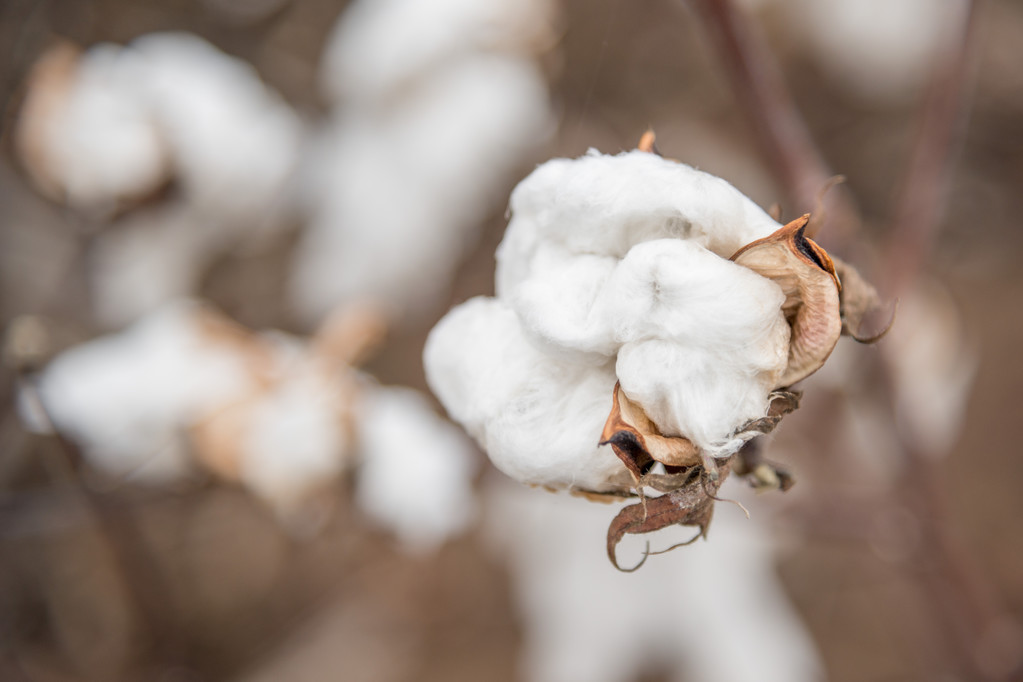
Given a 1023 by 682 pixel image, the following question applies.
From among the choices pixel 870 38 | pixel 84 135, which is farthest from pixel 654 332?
pixel 870 38

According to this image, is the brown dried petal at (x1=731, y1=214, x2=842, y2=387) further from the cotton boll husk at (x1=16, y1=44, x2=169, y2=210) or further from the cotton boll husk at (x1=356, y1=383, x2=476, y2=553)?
the cotton boll husk at (x1=16, y1=44, x2=169, y2=210)

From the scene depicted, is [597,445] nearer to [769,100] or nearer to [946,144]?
[769,100]

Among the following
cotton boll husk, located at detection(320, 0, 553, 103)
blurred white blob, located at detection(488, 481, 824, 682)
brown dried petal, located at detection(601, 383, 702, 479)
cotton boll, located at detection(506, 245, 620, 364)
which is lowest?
blurred white blob, located at detection(488, 481, 824, 682)

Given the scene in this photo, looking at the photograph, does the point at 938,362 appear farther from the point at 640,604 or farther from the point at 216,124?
the point at 216,124

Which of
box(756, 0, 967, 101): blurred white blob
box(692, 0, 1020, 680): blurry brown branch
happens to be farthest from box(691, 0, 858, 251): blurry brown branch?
box(756, 0, 967, 101): blurred white blob

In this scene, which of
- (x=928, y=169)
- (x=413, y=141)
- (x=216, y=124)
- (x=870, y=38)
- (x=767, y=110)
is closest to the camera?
(x=767, y=110)

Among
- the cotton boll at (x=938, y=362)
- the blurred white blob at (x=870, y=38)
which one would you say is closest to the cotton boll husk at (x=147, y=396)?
the cotton boll at (x=938, y=362)

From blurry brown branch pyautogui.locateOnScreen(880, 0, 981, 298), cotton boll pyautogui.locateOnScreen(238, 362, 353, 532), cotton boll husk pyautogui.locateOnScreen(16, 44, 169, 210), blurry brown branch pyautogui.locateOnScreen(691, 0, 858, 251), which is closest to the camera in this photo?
blurry brown branch pyautogui.locateOnScreen(691, 0, 858, 251)

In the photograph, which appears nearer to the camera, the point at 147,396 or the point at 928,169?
the point at 928,169
